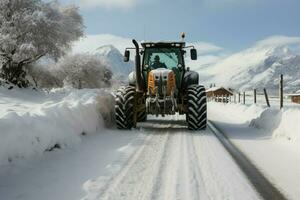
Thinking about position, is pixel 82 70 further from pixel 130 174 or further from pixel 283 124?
pixel 130 174

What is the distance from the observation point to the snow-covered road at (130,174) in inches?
225

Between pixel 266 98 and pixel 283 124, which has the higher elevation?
pixel 266 98

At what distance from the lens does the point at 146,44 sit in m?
14.5

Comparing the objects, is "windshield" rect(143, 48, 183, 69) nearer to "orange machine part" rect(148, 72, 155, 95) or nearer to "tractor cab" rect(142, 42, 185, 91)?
"tractor cab" rect(142, 42, 185, 91)

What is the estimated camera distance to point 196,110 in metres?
12.9

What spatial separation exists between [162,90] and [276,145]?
4016 millimetres

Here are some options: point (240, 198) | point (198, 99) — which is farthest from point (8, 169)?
point (198, 99)

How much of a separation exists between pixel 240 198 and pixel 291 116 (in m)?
6.68

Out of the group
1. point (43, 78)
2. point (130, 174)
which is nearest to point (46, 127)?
point (130, 174)

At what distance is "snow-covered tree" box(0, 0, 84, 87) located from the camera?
3107 centimetres

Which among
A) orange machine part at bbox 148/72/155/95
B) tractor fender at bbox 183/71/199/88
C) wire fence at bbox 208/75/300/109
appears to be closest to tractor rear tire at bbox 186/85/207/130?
orange machine part at bbox 148/72/155/95

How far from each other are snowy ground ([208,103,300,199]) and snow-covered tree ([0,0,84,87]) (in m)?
20.8

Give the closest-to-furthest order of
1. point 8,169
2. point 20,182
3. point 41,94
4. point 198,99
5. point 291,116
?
point 20,182 → point 8,169 → point 291,116 → point 198,99 → point 41,94

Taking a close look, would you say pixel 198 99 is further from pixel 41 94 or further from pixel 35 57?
pixel 35 57
